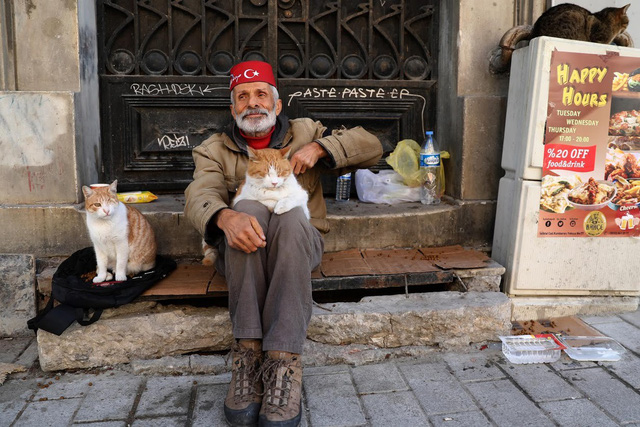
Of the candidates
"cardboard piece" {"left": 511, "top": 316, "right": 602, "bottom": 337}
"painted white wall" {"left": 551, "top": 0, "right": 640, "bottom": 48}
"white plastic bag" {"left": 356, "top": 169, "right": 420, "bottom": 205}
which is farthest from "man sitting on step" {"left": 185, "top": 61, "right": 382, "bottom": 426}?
"painted white wall" {"left": 551, "top": 0, "right": 640, "bottom": 48}

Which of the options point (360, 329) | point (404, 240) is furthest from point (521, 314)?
point (360, 329)

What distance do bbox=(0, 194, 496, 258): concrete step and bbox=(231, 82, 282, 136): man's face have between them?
92cm

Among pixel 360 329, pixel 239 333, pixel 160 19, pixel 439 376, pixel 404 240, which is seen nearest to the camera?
pixel 239 333

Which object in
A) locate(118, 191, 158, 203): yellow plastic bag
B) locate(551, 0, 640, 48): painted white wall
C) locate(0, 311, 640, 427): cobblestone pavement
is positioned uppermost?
locate(551, 0, 640, 48): painted white wall

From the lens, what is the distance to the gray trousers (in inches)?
93.7

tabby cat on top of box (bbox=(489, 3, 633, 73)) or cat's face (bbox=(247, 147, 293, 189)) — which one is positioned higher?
tabby cat on top of box (bbox=(489, 3, 633, 73))

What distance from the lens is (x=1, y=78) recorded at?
3.37m

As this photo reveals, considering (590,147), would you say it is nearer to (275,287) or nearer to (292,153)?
(292,153)

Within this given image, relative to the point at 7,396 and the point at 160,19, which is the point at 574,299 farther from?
the point at 160,19

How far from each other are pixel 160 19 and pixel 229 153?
63.7 inches

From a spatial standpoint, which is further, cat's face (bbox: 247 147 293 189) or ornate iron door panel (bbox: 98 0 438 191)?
ornate iron door panel (bbox: 98 0 438 191)

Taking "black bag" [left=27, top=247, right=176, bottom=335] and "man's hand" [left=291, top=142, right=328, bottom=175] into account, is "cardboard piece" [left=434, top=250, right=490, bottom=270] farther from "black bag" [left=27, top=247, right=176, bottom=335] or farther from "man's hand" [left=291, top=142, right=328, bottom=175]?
"black bag" [left=27, top=247, right=176, bottom=335]

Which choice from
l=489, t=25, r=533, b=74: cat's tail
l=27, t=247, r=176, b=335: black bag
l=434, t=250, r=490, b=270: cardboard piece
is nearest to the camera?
A: l=27, t=247, r=176, b=335: black bag

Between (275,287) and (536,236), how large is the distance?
1815 millimetres
